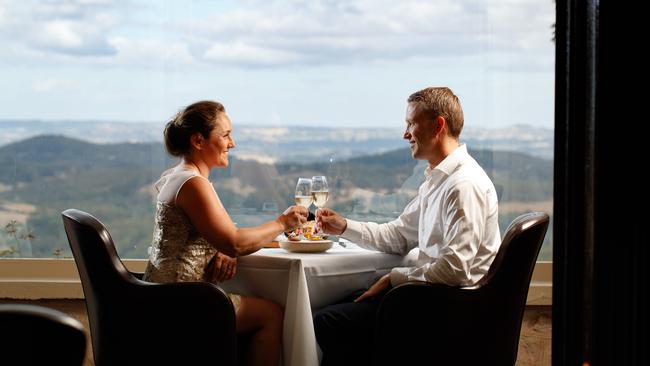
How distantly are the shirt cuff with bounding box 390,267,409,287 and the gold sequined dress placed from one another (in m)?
0.53

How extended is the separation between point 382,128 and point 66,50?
1.69 meters

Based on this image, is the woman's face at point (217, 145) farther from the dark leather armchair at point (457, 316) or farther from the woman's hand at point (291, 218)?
the dark leather armchair at point (457, 316)

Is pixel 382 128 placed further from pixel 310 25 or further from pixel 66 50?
pixel 66 50

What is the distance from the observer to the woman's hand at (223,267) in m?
2.90

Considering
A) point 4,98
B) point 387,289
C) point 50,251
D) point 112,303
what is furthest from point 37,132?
point 387,289

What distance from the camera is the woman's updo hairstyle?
3016 millimetres

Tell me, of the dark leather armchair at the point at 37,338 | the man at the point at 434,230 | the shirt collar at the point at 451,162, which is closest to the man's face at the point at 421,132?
the man at the point at 434,230

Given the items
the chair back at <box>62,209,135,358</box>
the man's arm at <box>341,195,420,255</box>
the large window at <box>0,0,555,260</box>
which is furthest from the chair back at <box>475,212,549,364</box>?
the large window at <box>0,0,555,260</box>

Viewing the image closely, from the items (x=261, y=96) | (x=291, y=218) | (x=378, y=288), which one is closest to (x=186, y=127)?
(x=291, y=218)

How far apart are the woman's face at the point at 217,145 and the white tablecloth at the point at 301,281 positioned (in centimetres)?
36

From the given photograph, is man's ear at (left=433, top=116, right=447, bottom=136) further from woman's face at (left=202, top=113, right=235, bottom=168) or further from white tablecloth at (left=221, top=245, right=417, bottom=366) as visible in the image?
woman's face at (left=202, top=113, right=235, bottom=168)

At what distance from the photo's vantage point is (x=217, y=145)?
3.04 metres

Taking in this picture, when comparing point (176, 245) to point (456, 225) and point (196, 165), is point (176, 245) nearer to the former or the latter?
point (196, 165)

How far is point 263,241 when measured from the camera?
9.60ft
